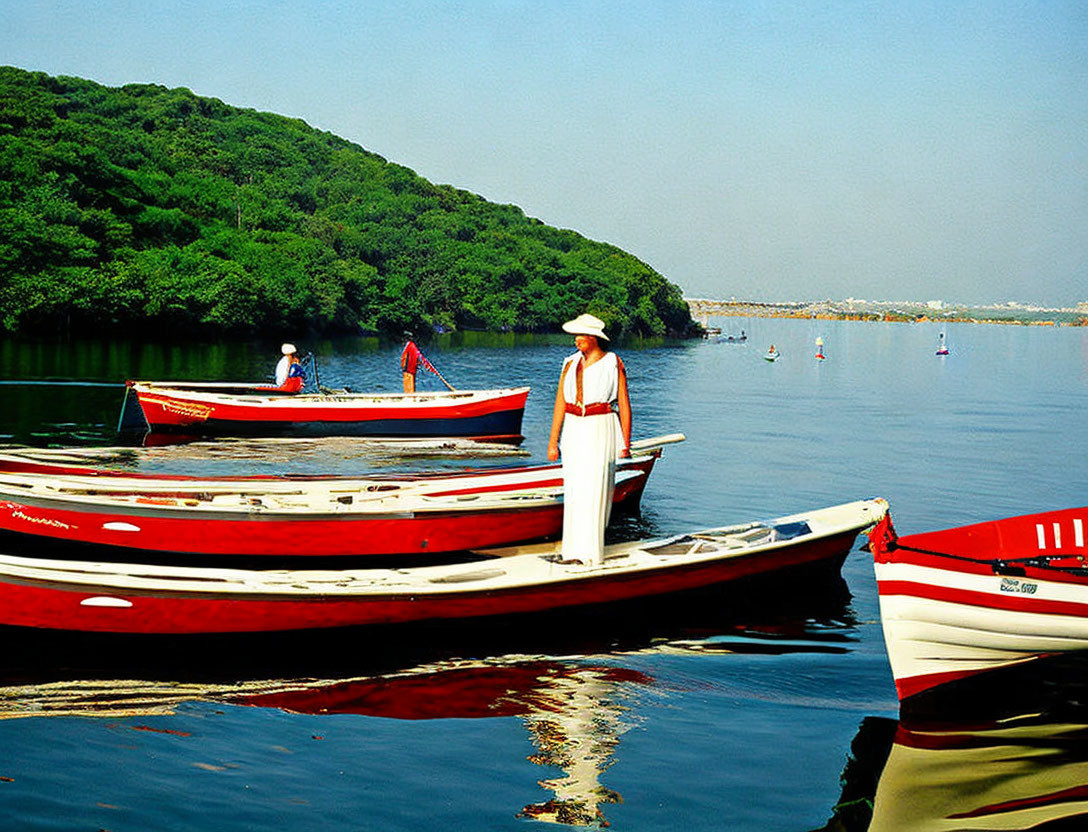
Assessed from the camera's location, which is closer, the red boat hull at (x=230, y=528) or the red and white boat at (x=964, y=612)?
the red and white boat at (x=964, y=612)

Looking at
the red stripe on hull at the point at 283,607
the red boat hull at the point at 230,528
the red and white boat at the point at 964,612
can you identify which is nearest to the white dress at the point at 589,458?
the red stripe on hull at the point at 283,607

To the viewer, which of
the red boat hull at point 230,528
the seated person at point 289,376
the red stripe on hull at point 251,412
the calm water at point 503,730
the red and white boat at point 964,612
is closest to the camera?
the calm water at point 503,730

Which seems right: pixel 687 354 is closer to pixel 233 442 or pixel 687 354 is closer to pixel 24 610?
pixel 233 442

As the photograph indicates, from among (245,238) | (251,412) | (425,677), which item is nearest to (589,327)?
(425,677)

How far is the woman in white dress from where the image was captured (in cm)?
948

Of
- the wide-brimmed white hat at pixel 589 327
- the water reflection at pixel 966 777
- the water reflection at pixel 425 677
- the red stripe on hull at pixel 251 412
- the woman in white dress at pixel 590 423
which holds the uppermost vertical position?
the wide-brimmed white hat at pixel 589 327

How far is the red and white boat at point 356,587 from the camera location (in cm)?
845

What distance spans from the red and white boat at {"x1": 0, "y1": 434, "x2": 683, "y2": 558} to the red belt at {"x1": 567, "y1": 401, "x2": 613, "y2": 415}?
3144 mm

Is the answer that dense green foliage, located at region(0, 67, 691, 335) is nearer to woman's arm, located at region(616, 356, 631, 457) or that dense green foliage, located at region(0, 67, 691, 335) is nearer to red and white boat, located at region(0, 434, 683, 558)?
red and white boat, located at region(0, 434, 683, 558)

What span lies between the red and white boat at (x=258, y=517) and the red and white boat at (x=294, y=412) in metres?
10.5

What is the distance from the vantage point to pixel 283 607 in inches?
350

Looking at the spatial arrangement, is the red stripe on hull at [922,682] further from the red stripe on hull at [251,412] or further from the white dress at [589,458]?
the red stripe on hull at [251,412]

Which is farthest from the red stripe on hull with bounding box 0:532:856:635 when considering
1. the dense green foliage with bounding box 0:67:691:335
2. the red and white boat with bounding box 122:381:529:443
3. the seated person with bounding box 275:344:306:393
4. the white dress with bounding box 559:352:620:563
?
the dense green foliage with bounding box 0:67:691:335

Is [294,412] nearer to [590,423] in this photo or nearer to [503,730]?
[590,423]
